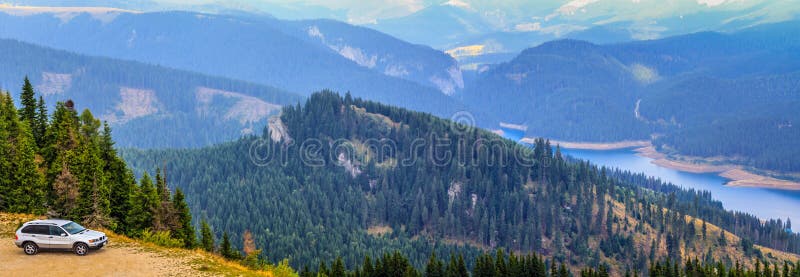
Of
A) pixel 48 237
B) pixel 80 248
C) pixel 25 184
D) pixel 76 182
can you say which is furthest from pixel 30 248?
pixel 76 182

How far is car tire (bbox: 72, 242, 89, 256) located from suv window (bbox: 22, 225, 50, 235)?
2.92 metres

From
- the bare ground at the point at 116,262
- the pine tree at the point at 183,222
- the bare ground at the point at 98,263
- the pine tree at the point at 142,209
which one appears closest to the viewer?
the bare ground at the point at 98,263

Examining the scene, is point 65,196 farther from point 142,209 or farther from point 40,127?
point 40,127

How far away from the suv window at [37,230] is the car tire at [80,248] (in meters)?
2.92

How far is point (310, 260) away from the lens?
17312 cm

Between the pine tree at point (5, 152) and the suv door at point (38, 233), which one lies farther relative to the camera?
the pine tree at point (5, 152)

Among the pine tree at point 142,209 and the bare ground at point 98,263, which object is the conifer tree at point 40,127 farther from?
the bare ground at point 98,263

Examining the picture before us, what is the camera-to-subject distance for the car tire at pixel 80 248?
220 ft

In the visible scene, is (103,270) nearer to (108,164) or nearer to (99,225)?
(99,225)

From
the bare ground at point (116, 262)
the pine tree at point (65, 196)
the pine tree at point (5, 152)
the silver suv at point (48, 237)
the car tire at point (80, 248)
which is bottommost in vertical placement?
the bare ground at point (116, 262)

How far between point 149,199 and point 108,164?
9.76 meters

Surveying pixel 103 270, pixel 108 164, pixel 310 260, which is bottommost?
pixel 310 260

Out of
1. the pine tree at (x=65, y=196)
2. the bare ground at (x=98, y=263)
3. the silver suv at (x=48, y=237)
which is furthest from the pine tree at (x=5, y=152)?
the silver suv at (x=48, y=237)

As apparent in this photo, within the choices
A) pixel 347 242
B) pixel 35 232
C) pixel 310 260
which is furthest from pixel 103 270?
pixel 347 242
